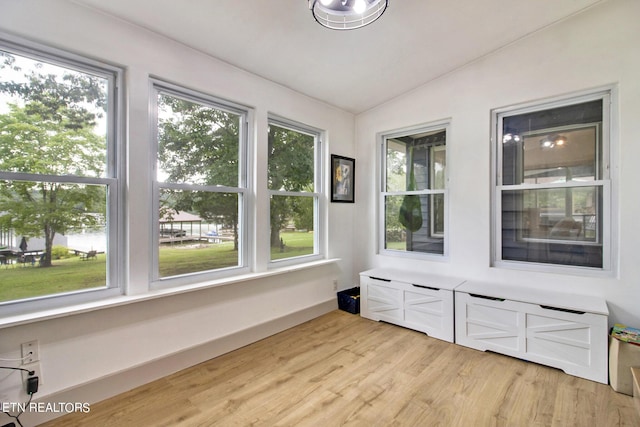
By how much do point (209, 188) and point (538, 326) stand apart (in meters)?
2.97

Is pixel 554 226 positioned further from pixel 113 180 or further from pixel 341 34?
pixel 113 180

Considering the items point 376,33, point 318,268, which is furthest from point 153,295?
point 376,33

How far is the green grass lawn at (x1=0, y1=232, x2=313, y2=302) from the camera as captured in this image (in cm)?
175

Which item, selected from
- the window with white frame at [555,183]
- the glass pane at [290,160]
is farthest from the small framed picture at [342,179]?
the window with white frame at [555,183]

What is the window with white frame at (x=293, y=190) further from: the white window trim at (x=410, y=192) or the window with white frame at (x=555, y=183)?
the window with white frame at (x=555, y=183)

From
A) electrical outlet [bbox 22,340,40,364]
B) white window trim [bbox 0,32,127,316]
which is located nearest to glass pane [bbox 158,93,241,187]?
white window trim [bbox 0,32,127,316]

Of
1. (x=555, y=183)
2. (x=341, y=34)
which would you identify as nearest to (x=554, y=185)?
(x=555, y=183)

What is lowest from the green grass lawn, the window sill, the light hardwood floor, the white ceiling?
the light hardwood floor

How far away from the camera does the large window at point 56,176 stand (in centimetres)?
173

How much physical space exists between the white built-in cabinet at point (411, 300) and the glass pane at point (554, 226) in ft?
2.44

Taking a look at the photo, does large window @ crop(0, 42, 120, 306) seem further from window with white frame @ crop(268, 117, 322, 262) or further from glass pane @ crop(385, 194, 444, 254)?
glass pane @ crop(385, 194, 444, 254)

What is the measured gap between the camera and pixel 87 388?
1.85 m

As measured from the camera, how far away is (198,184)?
2510 millimetres

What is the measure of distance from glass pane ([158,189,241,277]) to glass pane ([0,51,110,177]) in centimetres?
55
